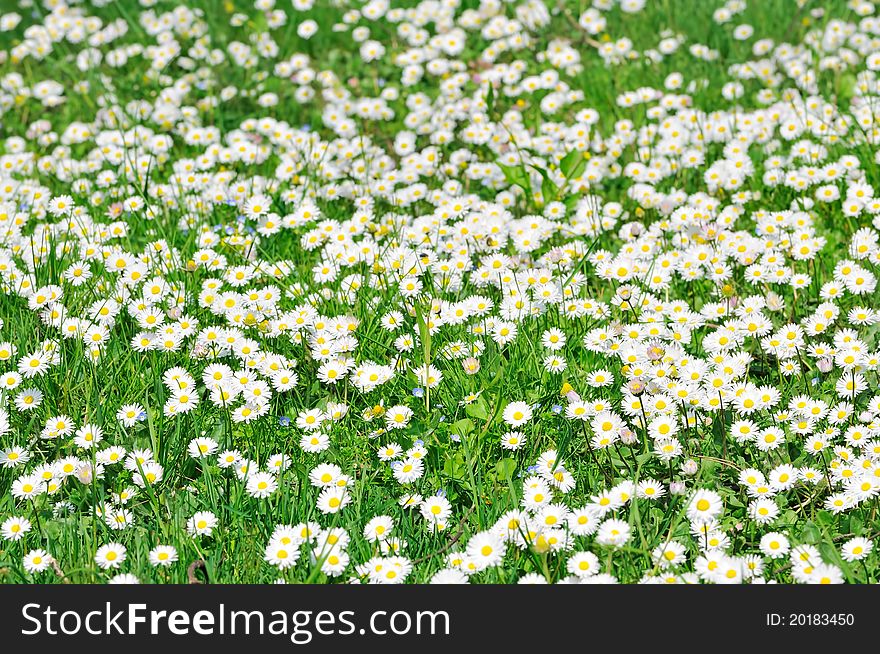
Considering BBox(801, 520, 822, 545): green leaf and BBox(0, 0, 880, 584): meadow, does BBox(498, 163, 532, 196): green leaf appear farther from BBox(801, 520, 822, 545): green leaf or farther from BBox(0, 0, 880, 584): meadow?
BBox(801, 520, 822, 545): green leaf

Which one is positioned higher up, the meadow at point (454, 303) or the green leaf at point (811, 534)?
the meadow at point (454, 303)

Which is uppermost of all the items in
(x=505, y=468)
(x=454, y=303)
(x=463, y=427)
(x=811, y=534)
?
(x=454, y=303)

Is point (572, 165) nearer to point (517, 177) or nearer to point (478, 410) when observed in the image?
point (517, 177)

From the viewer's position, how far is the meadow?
326cm

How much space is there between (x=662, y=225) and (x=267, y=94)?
8.86ft

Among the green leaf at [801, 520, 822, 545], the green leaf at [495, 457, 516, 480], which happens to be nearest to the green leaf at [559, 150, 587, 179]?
the green leaf at [495, 457, 516, 480]

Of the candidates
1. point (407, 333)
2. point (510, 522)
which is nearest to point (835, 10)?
point (407, 333)

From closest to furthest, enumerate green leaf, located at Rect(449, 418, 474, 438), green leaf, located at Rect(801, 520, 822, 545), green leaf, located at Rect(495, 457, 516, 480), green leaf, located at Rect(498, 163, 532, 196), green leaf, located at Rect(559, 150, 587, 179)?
green leaf, located at Rect(801, 520, 822, 545), green leaf, located at Rect(495, 457, 516, 480), green leaf, located at Rect(449, 418, 474, 438), green leaf, located at Rect(498, 163, 532, 196), green leaf, located at Rect(559, 150, 587, 179)

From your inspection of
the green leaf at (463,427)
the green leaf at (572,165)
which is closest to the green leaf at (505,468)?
the green leaf at (463,427)

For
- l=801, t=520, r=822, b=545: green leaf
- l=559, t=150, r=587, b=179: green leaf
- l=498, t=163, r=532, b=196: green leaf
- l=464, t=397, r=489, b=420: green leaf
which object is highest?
l=559, t=150, r=587, b=179: green leaf

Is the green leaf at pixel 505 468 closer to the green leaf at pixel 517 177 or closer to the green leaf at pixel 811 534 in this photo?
the green leaf at pixel 811 534

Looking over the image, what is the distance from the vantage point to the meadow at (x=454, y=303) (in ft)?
10.7

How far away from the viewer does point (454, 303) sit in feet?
14.1

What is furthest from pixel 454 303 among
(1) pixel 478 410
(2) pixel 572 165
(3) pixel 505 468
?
(2) pixel 572 165
